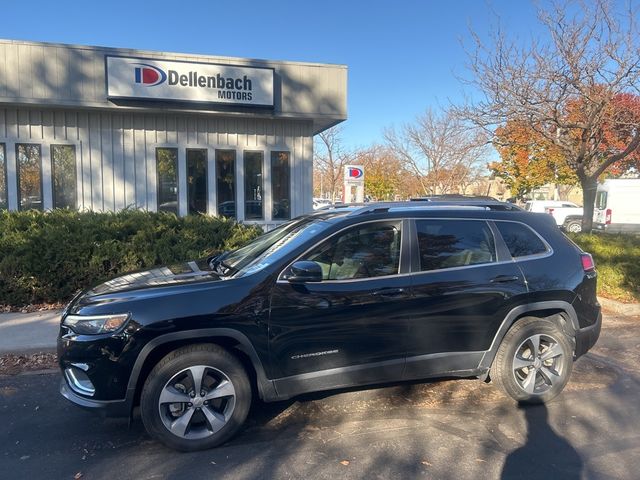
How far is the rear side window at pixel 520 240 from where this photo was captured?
4496 millimetres

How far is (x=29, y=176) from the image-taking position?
1185 centimetres

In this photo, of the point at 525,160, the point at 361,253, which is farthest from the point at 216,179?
the point at 525,160

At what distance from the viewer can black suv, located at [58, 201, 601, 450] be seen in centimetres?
354

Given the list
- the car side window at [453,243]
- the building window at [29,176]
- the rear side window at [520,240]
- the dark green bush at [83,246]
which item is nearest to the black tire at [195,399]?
the car side window at [453,243]

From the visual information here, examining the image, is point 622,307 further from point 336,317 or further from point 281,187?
point 281,187

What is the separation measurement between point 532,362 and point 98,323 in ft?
11.5

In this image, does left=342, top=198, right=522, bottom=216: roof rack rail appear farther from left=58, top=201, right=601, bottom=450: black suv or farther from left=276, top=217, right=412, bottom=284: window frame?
left=276, top=217, right=412, bottom=284: window frame

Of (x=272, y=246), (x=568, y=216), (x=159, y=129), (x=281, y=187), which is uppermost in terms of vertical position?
(x=159, y=129)

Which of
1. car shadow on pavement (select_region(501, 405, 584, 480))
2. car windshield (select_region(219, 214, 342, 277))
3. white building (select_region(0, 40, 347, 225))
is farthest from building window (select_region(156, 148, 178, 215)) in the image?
car shadow on pavement (select_region(501, 405, 584, 480))

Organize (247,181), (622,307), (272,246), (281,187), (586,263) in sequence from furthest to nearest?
(281,187)
(247,181)
(622,307)
(586,263)
(272,246)

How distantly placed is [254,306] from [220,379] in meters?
0.58

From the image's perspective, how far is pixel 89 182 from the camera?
12070 mm

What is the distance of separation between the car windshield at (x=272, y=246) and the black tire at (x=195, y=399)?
664 mm

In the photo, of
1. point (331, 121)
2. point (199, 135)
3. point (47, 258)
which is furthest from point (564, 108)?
point (47, 258)
